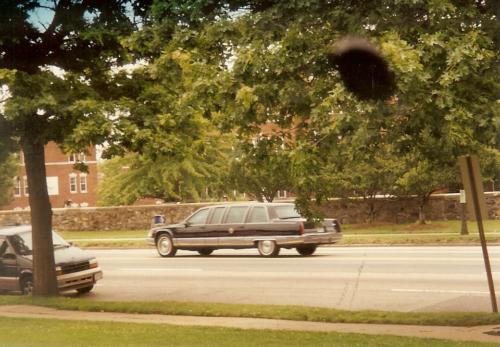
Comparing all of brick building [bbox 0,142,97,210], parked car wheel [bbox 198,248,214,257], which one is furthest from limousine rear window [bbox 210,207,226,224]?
brick building [bbox 0,142,97,210]

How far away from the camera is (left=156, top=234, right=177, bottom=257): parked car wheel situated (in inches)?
939

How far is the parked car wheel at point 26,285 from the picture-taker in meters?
14.9

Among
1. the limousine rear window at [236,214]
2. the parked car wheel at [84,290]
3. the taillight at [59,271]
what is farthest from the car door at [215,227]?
the taillight at [59,271]

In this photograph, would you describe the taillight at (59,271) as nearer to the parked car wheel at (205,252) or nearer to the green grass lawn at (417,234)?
the parked car wheel at (205,252)

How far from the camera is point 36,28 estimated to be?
1312 cm

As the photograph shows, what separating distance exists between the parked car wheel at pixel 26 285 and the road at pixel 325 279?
126cm

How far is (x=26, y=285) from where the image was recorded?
14.9 m

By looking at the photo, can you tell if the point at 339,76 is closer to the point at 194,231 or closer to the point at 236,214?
the point at 236,214

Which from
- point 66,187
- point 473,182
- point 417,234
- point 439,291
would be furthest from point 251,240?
point 66,187

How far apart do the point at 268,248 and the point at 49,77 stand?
10375 mm

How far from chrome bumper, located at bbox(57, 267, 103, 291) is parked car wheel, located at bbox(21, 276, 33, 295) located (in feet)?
2.19

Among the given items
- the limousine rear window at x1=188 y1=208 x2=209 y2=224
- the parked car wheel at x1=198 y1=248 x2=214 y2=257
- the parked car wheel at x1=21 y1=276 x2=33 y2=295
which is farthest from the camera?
the parked car wheel at x1=198 y1=248 x2=214 y2=257

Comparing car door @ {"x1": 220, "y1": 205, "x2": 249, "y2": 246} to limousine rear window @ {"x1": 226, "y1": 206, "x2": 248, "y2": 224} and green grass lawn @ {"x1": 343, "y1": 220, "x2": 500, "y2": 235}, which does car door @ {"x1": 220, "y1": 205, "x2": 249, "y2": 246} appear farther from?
green grass lawn @ {"x1": 343, "y1": 220, "x2": 500, "y2": 235}

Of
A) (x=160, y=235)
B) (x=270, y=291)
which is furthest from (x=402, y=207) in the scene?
(x=270, y=291)
